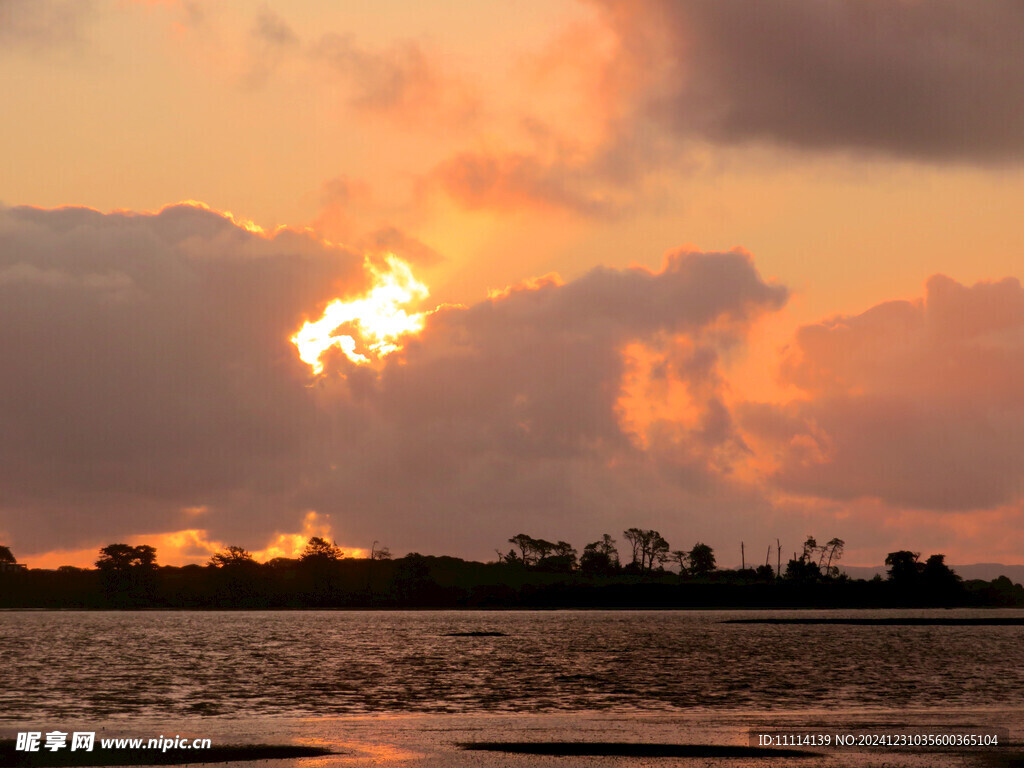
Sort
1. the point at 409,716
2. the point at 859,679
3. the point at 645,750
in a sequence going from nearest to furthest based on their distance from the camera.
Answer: the point at 645,750 < the point at 409,716 < the point at 859,679

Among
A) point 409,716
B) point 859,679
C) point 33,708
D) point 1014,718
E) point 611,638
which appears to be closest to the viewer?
point 1014,718

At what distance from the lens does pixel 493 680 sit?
8475cm

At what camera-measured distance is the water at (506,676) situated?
214 ft

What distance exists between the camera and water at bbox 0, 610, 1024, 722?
2574 inches

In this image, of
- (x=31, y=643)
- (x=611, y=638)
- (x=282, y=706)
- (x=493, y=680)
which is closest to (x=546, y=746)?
(x=282, y=706)

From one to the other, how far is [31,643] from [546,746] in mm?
131362

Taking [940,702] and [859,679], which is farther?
[859,679]

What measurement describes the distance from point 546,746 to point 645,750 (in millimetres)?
4142

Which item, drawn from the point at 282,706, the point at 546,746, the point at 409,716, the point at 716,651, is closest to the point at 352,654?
the point at 716,651

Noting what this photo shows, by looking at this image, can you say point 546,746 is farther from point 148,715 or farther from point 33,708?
point 33,708

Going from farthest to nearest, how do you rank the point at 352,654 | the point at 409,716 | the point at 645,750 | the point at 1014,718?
the point at 352,654, the point at 409,716, the point at 1014,718, the point at 645,750

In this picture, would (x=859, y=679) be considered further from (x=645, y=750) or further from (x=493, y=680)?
(x=645, y=750)

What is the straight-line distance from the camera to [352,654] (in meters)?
122

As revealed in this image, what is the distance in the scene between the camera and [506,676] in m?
88.6
